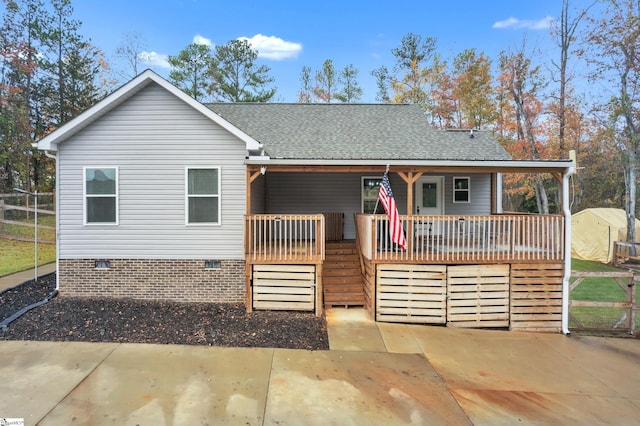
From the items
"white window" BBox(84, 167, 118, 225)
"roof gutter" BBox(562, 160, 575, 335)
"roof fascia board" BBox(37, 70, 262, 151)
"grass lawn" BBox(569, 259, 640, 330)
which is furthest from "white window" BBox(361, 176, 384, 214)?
"white window" BBox(84, 167, 118, 225)

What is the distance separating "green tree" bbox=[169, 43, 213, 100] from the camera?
24.1 m

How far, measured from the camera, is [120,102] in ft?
25.6

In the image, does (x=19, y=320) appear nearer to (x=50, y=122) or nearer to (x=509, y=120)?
(x=50, y=122)

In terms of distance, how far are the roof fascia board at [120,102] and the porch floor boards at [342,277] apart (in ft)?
11.8

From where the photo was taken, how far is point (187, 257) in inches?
314

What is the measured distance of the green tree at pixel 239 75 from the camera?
2438 cm

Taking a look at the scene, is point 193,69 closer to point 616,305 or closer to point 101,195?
point 101,195

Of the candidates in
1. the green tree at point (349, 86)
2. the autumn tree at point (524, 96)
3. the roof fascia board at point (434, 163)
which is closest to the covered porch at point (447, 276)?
the roof fascia board at point (434, 163)

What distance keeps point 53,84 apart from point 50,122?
2135mm

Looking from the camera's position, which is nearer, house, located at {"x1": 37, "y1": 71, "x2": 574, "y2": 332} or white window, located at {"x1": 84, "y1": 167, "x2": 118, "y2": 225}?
house, located at {"x1": 37, "y1": 71, "x2": 574, "y2": 332}

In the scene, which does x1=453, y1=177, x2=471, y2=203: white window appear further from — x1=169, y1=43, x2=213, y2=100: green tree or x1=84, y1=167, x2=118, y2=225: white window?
x1=169, y1=43, x2=213, y2=100: green tree

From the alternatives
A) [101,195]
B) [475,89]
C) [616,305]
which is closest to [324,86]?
[475,89]

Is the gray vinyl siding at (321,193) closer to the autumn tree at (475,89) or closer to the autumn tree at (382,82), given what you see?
the autumn tree at (475,89)

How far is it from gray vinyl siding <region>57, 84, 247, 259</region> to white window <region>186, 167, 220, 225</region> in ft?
0.41
